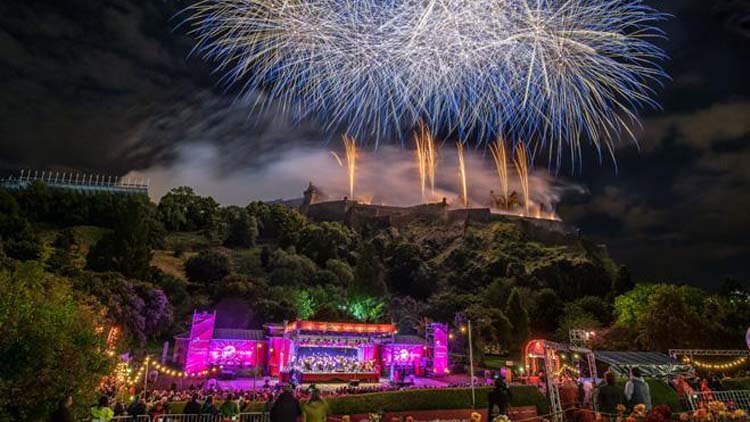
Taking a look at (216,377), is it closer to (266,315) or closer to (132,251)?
(266,315)

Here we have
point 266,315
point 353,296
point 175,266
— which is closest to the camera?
point 266,315

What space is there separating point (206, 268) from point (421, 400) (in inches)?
1742

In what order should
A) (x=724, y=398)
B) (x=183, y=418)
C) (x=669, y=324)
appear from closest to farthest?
(x=183, y=418), (x=724, y=398), (x=669, y=324)

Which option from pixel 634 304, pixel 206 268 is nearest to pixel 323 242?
pixel 206 268

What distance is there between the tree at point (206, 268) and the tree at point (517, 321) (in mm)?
32469

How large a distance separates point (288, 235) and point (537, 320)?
36.9m

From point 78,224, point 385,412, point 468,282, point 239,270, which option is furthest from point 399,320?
point 78,224

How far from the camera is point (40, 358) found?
8.73 meters

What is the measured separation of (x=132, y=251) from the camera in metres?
42.9

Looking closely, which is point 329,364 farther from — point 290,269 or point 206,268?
point 206,268

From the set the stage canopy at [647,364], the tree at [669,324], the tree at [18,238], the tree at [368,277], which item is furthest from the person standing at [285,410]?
the tree at [368,277]

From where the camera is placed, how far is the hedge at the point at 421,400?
14.7 meters

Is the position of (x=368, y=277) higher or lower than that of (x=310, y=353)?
higher

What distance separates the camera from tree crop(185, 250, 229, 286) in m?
54.0
